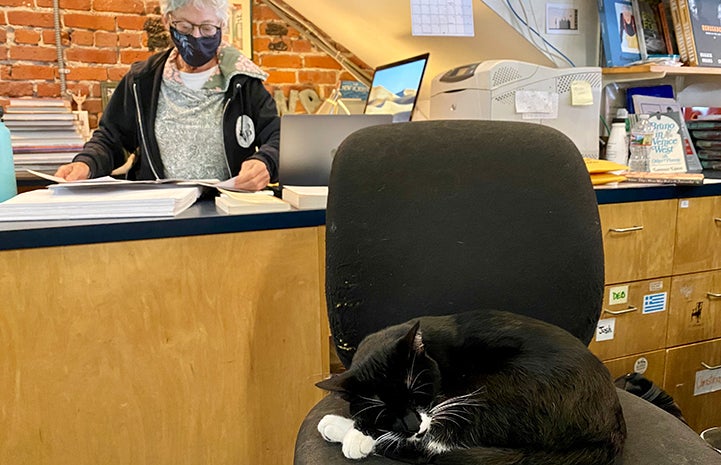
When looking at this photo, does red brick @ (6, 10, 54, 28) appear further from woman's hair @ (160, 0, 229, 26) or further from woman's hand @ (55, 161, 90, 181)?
woman's hand @ (55, 161, 90, 181)

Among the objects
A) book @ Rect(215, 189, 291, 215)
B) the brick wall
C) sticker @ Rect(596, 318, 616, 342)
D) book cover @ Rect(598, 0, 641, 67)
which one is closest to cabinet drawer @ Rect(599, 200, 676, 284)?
sticker @ Rect(596, 318, 616, 342)

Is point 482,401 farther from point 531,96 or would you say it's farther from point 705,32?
point 705,32

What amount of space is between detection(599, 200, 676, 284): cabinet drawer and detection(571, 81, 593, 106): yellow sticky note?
0.41 metres

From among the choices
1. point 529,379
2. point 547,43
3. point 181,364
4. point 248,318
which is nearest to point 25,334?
point 181,364

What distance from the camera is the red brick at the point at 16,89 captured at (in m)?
2.27

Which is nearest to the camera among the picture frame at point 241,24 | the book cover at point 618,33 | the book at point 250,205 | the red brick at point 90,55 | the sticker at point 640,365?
the book at point 250,205

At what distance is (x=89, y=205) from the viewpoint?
935mm

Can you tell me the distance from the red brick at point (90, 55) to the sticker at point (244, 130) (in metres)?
1.26

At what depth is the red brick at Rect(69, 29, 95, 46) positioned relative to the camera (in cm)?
232

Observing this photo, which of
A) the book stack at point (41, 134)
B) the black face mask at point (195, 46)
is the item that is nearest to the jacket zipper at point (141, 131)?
the black face mask at point (195, 46)

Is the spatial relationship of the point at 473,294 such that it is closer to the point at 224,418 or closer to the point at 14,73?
the point at 224,418

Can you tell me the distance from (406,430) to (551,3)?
179cm

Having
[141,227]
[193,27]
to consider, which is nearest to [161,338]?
[141,227]

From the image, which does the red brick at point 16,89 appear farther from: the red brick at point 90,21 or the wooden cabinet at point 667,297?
the wooden cabinet at point 667,297
